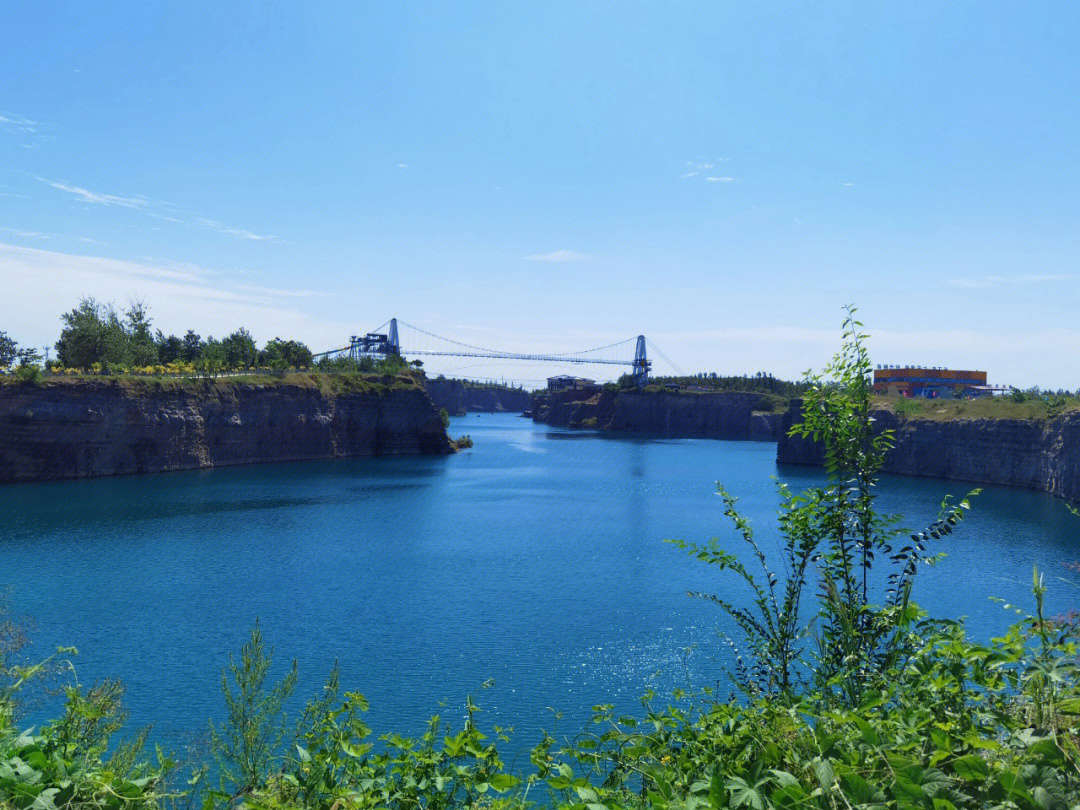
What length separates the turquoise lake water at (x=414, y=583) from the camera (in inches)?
800

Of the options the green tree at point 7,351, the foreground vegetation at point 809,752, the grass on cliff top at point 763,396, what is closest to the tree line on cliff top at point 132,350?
the green tree at point 7,351

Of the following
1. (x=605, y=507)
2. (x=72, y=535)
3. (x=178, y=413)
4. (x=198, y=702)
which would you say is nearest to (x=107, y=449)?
(x=178, y=413)

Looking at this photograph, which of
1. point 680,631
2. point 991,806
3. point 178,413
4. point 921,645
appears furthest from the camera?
point 178,413

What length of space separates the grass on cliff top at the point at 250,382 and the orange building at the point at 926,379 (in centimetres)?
9302

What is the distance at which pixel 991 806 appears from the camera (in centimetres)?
336

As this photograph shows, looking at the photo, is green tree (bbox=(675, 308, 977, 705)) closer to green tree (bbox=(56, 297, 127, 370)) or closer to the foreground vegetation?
the foreground vegetation

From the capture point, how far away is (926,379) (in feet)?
473

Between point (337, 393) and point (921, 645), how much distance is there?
93227mm

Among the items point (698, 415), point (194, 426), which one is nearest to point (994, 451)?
point (194, 426)

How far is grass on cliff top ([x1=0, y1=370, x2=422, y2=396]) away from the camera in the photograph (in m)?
64.7

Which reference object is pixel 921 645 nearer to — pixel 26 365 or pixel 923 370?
pixel 26 365

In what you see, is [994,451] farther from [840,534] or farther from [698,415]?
[698,415]

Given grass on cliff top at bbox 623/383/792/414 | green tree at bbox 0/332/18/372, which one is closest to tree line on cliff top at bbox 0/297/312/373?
green tree at bbox 0/332/18/372

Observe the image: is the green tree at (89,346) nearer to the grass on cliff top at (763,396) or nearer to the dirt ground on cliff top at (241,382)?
the dirt ground on cliff top at (241,382)
